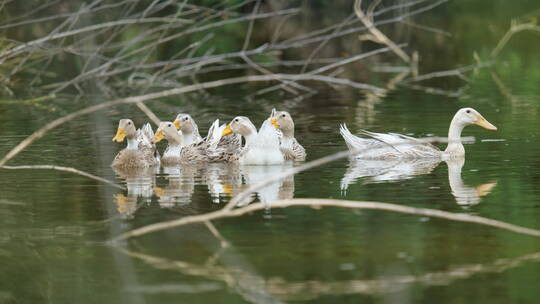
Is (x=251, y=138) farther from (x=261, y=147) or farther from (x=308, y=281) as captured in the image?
(x=308, y=281)

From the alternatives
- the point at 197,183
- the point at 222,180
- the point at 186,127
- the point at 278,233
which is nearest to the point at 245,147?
the point at 186,127

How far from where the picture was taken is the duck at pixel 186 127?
46.4ft

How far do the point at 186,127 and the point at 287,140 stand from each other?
1.24m

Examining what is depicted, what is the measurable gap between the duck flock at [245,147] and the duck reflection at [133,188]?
297 mm

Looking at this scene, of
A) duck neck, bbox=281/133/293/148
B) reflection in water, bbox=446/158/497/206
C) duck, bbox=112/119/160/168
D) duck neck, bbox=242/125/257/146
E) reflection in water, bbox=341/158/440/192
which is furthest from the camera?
duck neck, bbox=281/133/293/148

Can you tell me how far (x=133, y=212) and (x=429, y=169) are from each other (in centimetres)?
393

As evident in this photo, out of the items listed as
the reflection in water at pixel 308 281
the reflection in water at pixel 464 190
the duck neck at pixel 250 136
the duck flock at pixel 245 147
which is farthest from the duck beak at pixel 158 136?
the reflection in water at pixel 308 281

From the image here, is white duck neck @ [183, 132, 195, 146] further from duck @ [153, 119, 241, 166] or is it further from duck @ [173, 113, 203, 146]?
duck @ [153, 119, 241, 166]

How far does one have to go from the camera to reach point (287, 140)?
1389 cm

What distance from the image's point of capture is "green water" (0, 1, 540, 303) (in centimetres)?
723

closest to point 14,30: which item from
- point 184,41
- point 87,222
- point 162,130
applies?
point 184,41

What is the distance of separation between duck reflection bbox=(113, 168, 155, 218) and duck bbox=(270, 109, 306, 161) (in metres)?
1.54

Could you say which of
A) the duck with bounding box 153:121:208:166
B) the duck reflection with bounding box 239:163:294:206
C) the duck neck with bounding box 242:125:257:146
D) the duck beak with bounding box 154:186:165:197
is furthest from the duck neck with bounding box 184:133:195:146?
the duck beak with bounding box 154:186:165:197

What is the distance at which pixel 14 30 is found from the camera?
98.8ft
